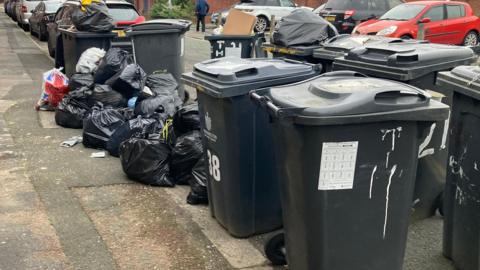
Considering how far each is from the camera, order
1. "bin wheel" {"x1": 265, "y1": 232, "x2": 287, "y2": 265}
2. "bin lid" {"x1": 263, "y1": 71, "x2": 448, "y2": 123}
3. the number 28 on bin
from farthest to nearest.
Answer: the number 28 on bin, "bin wheel" {"x1": 265, "y1": 232, "x2": 287, "y2": 265}, "bin lid" {"x1": 263, "y1": 71, "x2": 448, "y2": 123}

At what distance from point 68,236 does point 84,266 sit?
509mm

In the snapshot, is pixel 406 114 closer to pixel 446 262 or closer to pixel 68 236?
pixel 446 262

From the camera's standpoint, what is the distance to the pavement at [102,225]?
3699mm

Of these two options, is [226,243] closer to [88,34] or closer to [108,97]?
[108,97]

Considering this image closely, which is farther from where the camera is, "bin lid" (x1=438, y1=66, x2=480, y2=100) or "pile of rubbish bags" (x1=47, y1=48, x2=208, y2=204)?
"pile of rubbish bags" (x1=47, y1=48, x2=208, y2=204)

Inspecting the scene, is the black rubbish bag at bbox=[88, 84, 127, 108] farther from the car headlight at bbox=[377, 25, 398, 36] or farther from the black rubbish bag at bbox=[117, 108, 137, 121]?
the car headlight at bbox=[377, 25, 398, 36]

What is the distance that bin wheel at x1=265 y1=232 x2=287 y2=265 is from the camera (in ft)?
11.8

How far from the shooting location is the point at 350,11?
16.4 meters

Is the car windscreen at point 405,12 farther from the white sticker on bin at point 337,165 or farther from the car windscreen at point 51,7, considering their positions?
the white sticker on bin at point 337,165

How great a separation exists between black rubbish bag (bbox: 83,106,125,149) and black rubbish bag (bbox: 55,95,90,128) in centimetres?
81

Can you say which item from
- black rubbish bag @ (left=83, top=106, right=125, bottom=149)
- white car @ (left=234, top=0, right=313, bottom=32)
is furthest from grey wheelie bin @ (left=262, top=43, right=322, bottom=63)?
white car @ (left=234, top=0, right=313, bottom=32)

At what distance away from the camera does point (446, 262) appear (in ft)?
12.2

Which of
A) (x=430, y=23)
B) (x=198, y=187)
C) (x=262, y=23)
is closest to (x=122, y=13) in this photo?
(x=430, y=23)

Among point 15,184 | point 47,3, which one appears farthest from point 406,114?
point 47,3
